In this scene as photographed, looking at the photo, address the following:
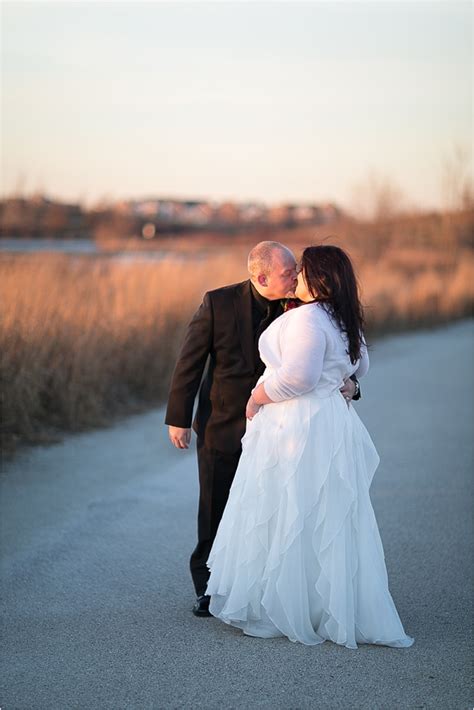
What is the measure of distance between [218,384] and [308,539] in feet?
3.22

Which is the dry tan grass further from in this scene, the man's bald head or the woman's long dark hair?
the woman's long dark hair

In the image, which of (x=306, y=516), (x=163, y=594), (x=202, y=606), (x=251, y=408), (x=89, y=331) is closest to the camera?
(x=306, y=516)

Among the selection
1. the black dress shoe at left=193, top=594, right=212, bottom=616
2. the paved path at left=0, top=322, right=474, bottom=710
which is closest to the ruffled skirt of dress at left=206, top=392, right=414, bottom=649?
the paved path at left=0, top=322, right=474, bottom=710

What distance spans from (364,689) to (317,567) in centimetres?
→ 68

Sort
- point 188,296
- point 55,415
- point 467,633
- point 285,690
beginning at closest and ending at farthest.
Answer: point 285,690
point 467,633
point 55,415
point 188,296

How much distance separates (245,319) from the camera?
492 centimetres

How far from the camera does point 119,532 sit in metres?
6.55

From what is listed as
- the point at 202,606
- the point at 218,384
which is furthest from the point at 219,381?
the point at 202,606

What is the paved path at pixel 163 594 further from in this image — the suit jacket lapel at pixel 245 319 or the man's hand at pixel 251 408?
the suit jacket lapel at pixel 245 319

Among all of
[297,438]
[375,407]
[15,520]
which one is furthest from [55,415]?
[297,438]

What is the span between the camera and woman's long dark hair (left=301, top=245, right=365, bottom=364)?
439 cm

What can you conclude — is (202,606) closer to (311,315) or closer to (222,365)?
(222,365)

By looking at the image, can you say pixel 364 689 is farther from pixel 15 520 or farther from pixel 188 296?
pixel 188 296

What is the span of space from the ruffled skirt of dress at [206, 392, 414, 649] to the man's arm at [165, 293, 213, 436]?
0.51 m
